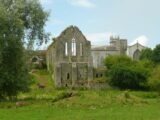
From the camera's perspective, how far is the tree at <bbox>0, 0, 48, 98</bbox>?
48531 millimetres

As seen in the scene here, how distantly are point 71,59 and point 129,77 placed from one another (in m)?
18.3

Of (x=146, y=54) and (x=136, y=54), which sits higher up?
(x=136, y=54)

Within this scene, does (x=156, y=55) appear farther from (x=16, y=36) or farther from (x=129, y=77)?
(x=16, y=36)

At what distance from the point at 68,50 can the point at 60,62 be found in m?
4.11

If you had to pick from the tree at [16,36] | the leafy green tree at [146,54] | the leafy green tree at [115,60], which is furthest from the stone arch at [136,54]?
the tree at [16,36]

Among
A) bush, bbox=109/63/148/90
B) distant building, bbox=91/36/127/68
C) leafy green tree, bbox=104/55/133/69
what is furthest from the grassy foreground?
distant building, bbox=91/36/127/68

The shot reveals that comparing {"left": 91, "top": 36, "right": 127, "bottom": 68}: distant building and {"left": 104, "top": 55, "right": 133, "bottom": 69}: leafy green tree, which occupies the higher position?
{"left": 91, "top": 36, "right": 127, "bottom": 68}: distant building

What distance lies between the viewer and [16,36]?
49062 mm

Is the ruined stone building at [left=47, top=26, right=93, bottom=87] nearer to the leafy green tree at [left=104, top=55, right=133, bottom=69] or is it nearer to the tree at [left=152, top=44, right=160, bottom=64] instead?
the leafy green tree at [left=104, top=55, right=133, bottom=69]

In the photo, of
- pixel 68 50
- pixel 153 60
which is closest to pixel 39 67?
pixel 68 50

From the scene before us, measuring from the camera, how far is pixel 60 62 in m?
113

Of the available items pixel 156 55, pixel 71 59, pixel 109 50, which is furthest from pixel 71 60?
pixel 109 50

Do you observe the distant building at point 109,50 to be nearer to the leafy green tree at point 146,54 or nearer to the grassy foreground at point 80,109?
the leafy green tree at point 146,54

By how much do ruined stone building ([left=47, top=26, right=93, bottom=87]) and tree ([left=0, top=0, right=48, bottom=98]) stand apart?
2210 inches
